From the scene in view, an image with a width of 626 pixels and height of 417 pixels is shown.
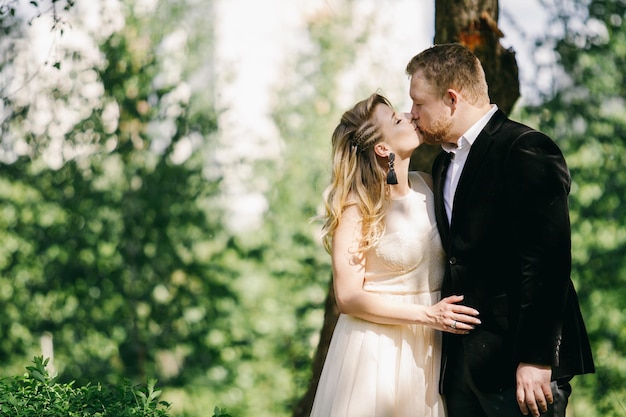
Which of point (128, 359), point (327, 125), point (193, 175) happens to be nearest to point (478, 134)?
point (193, 175)

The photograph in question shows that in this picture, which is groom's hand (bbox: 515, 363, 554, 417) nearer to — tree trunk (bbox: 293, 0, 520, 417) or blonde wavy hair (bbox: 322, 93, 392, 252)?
blonde wavy hair (bbox: 322, 93, 392, 252)

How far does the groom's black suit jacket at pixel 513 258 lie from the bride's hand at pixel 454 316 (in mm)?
34

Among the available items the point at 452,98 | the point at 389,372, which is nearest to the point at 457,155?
the point at 452,98

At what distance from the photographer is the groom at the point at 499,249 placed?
312 centimetres

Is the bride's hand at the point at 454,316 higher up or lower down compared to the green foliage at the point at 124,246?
lower down

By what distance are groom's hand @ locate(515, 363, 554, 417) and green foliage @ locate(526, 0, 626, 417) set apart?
4.93 meters

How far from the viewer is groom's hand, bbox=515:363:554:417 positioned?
10.2ft

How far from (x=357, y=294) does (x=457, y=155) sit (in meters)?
0.68

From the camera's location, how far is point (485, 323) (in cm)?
328

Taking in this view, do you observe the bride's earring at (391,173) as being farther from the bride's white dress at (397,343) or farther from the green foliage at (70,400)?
the green foliage at (70,400)

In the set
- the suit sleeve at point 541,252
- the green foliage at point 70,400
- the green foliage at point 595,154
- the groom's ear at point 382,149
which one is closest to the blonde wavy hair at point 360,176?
the groom's ear at point 382,149

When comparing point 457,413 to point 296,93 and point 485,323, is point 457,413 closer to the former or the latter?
point 485,323

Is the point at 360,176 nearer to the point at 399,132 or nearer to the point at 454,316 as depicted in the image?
the point at 399,132

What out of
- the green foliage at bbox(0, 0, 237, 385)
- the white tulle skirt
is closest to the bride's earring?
the white tulle skirt
